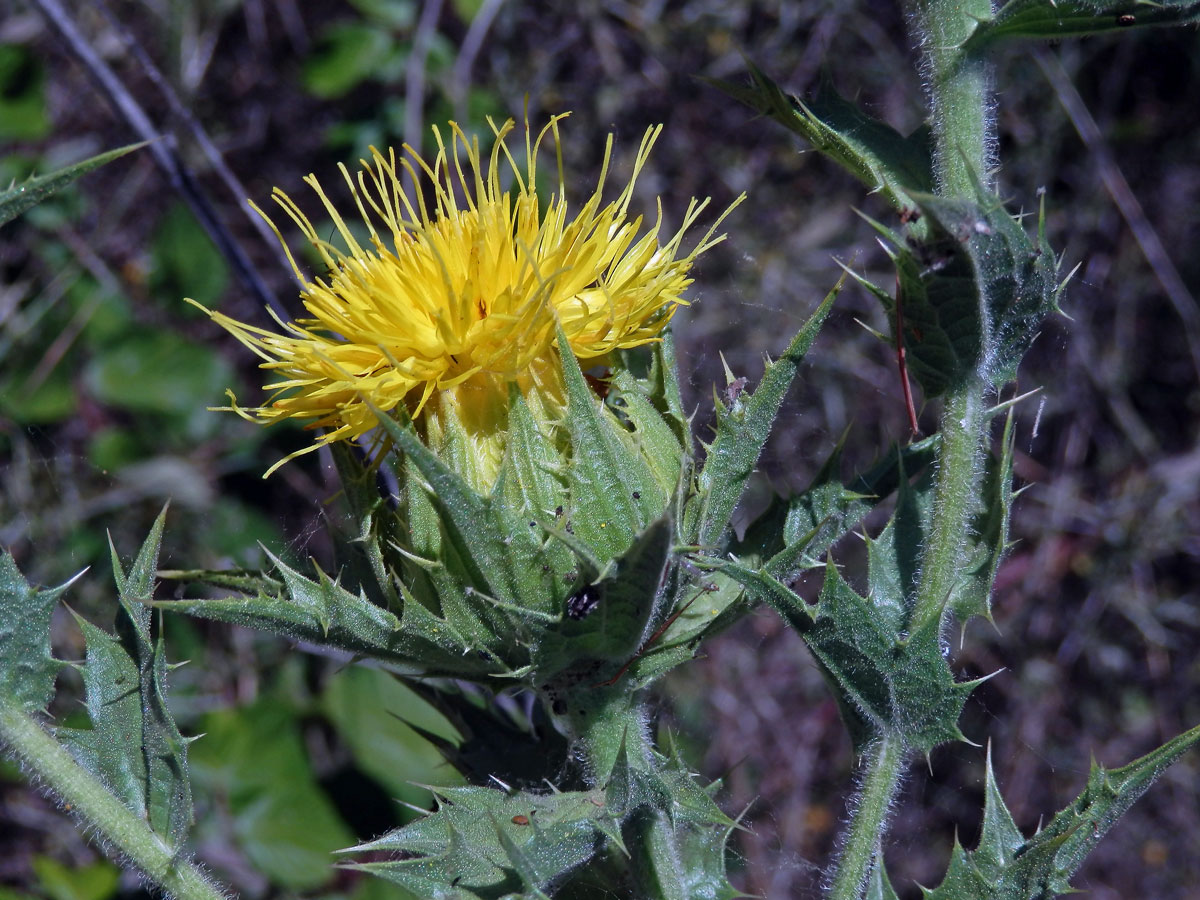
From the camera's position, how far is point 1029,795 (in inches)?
194

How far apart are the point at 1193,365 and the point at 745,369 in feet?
8.06

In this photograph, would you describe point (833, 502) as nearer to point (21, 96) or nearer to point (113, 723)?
point (113, 723)

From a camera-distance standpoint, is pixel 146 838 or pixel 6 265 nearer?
pixel 146 838

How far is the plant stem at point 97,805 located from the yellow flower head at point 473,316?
0.72 metres

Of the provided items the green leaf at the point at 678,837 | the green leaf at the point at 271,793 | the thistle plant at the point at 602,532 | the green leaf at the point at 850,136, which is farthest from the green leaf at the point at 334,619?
the green leaf at the point at 271,793

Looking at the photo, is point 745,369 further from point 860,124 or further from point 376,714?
point 860,124

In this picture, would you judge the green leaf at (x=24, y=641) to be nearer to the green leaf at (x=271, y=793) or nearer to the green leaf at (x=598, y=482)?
the green leaf at (x=598, y=482)

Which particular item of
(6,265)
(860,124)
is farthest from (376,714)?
(6,265)

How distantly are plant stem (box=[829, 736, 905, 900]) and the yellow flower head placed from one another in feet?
3.01

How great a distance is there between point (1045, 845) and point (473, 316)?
4.55 ft

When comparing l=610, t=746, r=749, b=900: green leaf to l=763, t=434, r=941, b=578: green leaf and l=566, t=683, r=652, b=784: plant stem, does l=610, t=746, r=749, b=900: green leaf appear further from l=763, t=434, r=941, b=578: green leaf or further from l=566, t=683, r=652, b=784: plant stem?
l=763, t=434, r=941, b=578: green leaf

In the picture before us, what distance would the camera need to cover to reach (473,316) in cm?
170

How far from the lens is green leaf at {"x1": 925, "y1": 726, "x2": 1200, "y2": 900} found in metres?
1.64

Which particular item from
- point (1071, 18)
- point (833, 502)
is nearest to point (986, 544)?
point (833, 502)
